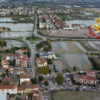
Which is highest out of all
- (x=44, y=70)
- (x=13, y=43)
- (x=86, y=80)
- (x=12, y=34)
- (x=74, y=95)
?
(x=12, y=34)

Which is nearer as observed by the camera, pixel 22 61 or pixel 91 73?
pixel 91 73

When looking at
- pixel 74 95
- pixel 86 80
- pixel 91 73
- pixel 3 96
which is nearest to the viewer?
pixel 3 96

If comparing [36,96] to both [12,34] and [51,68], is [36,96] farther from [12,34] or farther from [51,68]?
[12,34]

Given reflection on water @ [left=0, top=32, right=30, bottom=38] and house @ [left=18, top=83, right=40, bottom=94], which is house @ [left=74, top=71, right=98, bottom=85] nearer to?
house @ [left=18, top=83, right=40, bottom=94]

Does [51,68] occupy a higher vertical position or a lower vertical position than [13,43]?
lower

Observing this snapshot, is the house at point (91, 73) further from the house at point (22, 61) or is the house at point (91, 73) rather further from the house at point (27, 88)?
the house at point (22, 61)

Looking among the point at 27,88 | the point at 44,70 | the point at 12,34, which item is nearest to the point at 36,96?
the point at 27,88

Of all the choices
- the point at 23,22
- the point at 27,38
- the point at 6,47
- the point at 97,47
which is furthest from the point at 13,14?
the point at 97,47

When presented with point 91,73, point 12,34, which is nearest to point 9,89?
point 91,73

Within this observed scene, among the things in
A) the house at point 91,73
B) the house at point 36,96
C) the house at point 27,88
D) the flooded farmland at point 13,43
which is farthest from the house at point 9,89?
the flooded farmland at point 13,43

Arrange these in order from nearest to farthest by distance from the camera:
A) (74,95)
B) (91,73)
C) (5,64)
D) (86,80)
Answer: (74,95)
(86,80)
(91,73)
(5,64)
